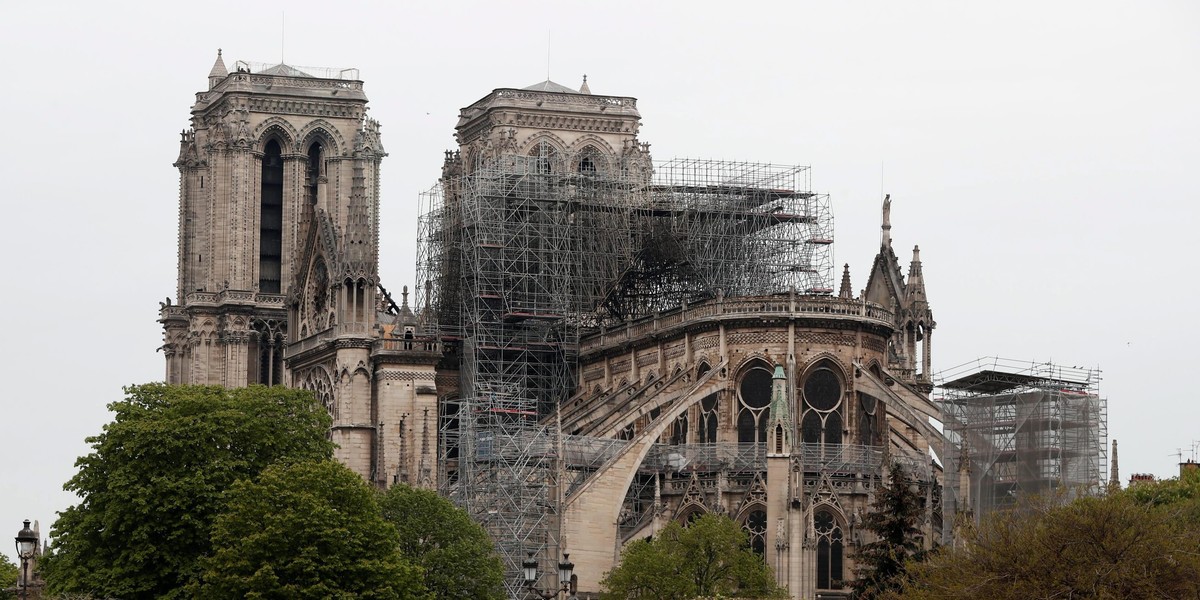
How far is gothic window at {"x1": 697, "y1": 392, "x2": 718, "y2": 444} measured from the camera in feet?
325

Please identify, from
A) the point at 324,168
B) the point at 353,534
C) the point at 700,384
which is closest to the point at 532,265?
the point at 700,384

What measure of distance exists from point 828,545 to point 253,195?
37176 millimetres

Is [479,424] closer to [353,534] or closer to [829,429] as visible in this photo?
[829,429]

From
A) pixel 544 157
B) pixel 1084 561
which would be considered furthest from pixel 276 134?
pixel 1084 561

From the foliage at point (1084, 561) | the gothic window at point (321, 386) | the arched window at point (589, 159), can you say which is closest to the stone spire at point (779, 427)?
the gothic window at point (321, 386)

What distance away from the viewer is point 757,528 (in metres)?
94.4

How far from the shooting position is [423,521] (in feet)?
275

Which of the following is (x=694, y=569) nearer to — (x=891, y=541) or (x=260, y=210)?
(x=891, y=541)

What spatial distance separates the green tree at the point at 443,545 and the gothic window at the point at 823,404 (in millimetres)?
16028

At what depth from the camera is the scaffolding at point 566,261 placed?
106375 mm

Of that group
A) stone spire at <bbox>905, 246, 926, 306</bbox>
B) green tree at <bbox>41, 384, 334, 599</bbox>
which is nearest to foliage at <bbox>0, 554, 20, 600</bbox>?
green tree at <bbox>41, 384, 334, 599</bbox>

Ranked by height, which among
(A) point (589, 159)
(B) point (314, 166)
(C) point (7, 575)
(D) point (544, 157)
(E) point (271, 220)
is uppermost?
(B) point (314, 166)

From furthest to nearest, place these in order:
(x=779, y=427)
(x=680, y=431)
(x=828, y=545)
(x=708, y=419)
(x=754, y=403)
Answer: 1. (x=680, y=431)
2. (x=708, y=419)
3. (x=754, y=403)
4. (x=828, y=545)
5. (x=779, y=427)

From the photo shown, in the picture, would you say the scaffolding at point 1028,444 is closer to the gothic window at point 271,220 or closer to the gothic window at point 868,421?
A: the gothic window at point 868,421
